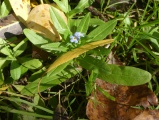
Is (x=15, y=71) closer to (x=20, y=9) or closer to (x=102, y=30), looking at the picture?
(x=20, y=9)

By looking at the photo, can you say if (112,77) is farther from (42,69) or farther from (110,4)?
(110,4)

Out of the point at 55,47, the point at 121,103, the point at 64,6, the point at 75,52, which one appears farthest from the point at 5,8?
the point at 121,103

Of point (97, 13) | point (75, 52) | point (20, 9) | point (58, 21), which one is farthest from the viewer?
point (97, 13)

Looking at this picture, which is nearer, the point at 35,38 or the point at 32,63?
the point at 35,38

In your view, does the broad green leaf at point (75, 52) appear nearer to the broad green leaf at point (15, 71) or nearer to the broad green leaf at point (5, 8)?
the broad green leaf at point (15, 71)

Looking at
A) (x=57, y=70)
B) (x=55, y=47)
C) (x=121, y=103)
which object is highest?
(x=55, y=47)

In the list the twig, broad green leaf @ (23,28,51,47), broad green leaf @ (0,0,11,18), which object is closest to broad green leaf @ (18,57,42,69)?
broad green leaf @ (23,28,51,47)

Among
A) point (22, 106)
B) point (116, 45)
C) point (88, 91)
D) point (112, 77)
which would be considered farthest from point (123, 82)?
point (22, 106)
